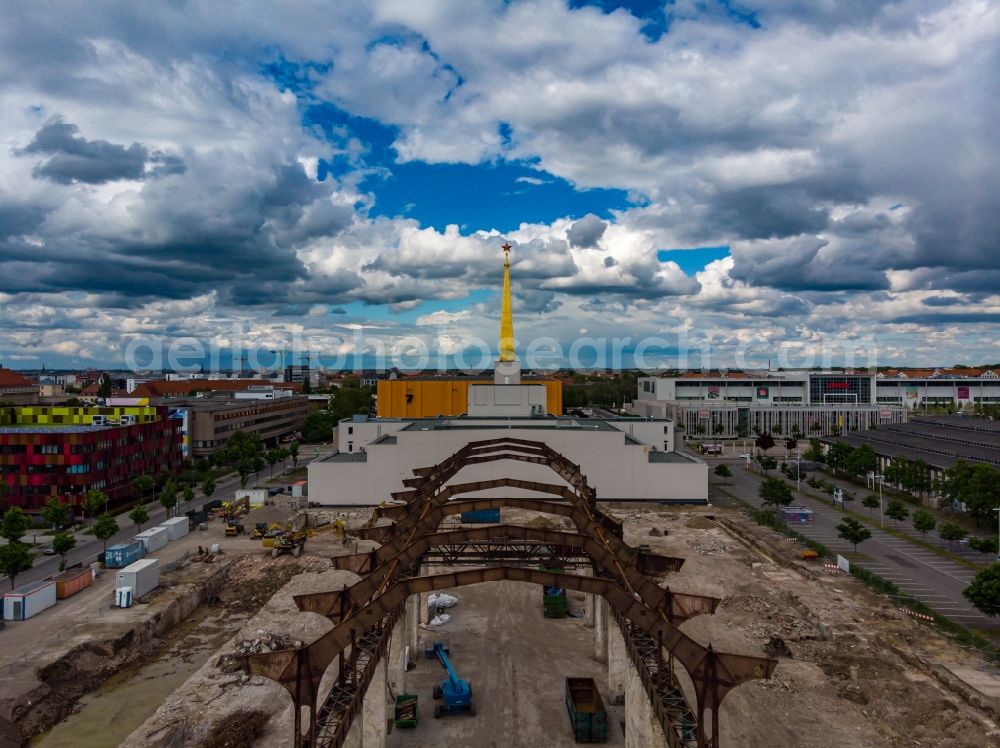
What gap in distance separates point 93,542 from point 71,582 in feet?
48.5

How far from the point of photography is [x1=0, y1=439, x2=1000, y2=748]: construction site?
54.0ft

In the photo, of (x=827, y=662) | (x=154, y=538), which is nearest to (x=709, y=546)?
(x=827, y=662)

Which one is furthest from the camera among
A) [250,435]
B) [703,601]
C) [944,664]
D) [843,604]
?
[250,435]

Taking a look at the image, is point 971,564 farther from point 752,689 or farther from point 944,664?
point 752,689

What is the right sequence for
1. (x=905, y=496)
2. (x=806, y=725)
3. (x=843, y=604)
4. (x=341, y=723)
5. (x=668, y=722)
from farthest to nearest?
(x=905, y=496) → (x=843, y=604) → (x=806, y=725) → (x=668, y=722) → (x=341, y=723)

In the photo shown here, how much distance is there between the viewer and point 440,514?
2322cm

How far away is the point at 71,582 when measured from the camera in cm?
3644

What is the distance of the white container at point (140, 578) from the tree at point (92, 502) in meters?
23.5

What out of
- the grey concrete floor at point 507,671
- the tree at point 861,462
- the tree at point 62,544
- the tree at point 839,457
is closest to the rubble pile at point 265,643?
the grey concrete floor at point 507,671

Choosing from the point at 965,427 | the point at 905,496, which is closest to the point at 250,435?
the point at 905,496

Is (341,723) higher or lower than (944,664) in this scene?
higher

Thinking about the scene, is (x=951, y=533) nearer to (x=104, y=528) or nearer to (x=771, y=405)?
(x=104, y=528)

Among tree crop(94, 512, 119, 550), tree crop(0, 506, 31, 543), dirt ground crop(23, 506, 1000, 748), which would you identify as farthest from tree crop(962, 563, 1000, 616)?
tree crop(0, 506, 31, 543)

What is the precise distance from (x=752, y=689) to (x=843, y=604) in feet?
40.1
